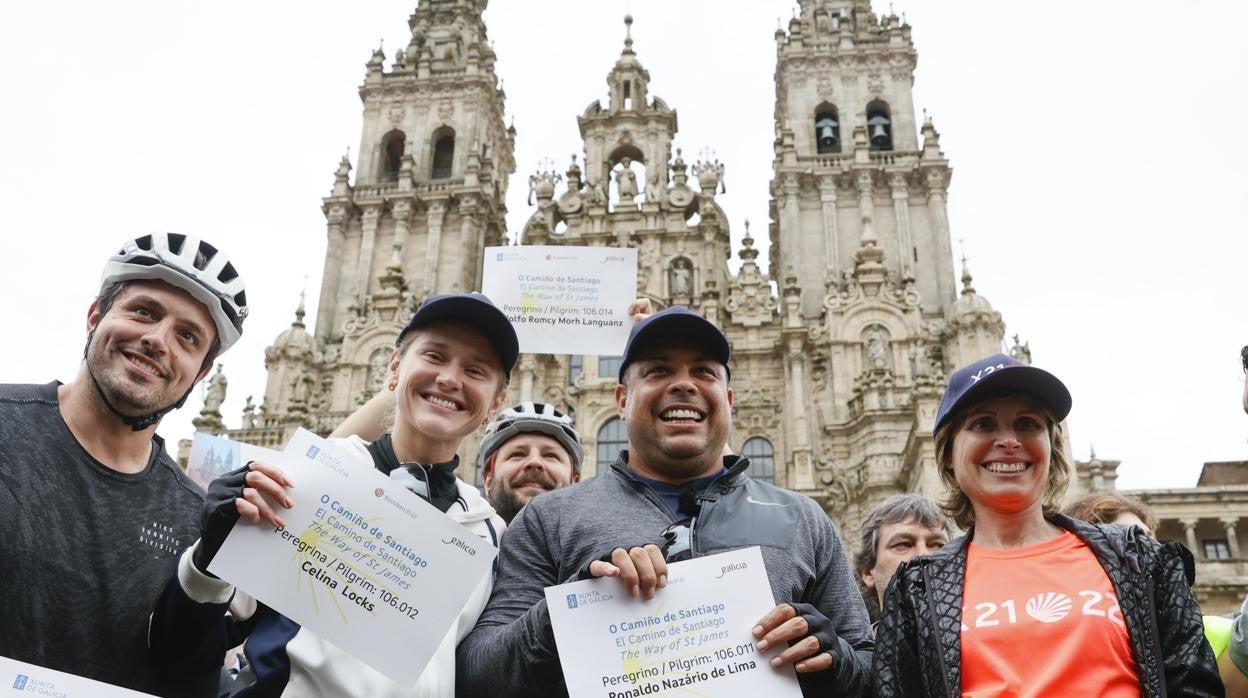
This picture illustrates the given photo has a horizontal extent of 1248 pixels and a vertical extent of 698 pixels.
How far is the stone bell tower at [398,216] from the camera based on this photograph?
30000mm

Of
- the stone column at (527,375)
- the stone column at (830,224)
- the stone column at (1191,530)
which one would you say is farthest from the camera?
the stone column at (830,224)

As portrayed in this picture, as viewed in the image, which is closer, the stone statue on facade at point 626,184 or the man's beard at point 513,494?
the man's beard at point 513,494

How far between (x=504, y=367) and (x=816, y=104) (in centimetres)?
3266

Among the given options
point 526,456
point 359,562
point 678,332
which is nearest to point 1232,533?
point 526,456

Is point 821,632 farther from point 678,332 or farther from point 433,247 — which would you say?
point 433,247

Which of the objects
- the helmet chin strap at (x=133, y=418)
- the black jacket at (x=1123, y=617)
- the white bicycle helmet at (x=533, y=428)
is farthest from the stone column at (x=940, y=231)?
the helmet chin strap at (x=133, y=418)

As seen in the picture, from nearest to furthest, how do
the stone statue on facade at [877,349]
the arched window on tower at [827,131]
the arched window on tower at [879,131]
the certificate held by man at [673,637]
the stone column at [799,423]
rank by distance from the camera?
1. the certificate held by man at [673,637]
2. the stone column at [799,423]
3. the stone statue on facade at [877,349]
4. the arched window on tower at [879,131]
5. the arched window on tower at [827,131]

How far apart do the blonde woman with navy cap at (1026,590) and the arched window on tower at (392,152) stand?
35758 mm

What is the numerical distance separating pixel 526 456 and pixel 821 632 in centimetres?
296

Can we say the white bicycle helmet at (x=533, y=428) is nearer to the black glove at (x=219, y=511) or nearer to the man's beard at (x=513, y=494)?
the man's beard at (x=513, y=494)

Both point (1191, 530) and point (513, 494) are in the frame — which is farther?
point (1191, 530)

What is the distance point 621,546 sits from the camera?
341 cm

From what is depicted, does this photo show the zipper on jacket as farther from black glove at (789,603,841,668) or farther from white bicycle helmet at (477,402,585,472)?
Answer: white bicycle helmet at (477,402,585,472)

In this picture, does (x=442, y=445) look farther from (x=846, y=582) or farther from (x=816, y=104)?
(x=816, y=104)
